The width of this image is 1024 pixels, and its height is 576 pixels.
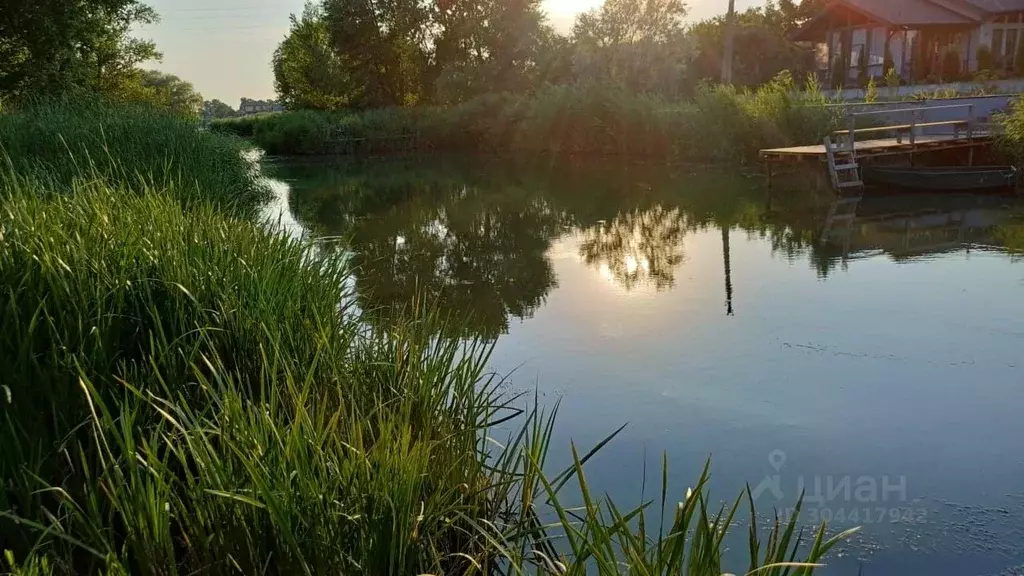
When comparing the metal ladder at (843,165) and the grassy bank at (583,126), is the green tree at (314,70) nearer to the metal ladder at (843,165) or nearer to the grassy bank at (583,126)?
the grassy bank at (583,126)

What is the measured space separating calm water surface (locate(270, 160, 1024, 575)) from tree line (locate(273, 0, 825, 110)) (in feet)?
65.9

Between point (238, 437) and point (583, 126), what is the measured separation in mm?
22639

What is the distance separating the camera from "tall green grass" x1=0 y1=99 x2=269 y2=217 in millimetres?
6535

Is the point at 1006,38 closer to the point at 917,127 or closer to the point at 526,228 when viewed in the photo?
the point at 917,127

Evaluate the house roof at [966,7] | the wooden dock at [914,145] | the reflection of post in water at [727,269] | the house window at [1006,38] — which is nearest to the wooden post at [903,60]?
the house roof at [966,7]

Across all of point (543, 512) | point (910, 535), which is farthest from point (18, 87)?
point (910, 535)

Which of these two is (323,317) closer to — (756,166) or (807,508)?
(807,508)

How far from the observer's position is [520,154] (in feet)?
86.2

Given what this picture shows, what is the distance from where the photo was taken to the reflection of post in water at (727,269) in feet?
24.1

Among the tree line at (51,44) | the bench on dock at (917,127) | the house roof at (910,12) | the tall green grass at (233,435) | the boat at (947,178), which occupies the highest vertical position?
the house roof at (910,12)

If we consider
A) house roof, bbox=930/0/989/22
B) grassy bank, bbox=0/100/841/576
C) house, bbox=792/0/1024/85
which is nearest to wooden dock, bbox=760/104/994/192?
house, bbox=792/0/1024/85

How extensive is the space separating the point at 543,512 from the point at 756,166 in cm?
1619

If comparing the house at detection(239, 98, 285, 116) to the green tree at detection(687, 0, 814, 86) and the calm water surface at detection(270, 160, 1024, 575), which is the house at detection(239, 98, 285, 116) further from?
the calm water surface at detection(270, 160, 1024, 575)

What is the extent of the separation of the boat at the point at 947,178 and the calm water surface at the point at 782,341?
0.46m
